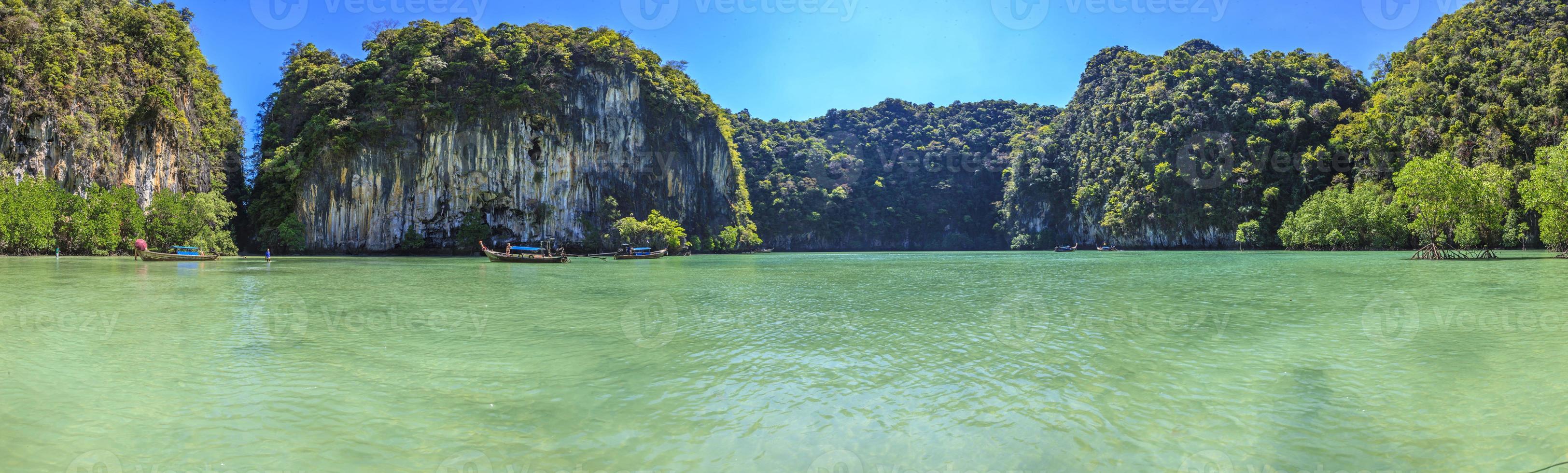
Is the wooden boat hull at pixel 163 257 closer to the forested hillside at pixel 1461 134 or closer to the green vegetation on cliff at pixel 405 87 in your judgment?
the green vegetation on cliff at pixel 405 87

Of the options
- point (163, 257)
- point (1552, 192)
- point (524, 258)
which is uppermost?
point (1552, 192)

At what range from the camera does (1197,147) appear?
78.2 metres

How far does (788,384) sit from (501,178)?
63662 millimetres

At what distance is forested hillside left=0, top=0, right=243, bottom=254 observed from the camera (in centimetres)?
4028

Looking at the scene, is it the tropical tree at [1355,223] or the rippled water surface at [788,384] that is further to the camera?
the tropical tree at [1355,223]

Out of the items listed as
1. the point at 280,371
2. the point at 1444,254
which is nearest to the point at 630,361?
the point at 280,371

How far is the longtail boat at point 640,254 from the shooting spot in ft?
176

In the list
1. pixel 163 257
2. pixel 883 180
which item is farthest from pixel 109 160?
pixel 883 180
